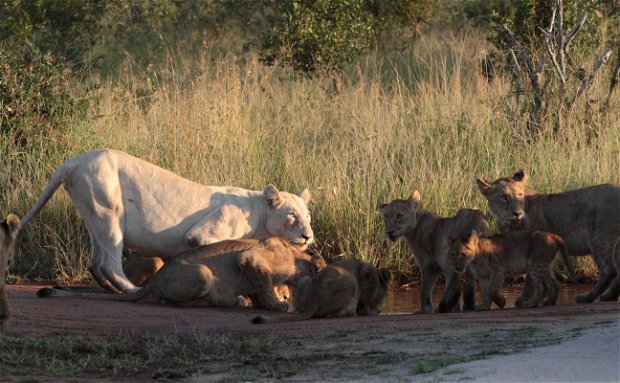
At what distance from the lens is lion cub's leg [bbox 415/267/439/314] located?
10047 mm

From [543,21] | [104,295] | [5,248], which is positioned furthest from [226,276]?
[543,21]

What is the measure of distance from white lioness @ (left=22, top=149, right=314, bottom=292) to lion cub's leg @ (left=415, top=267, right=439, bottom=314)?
1433mm

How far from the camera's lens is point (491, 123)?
14.9 meters

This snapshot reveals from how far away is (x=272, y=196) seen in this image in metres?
11.2

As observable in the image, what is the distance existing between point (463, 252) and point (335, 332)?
5.84 feet

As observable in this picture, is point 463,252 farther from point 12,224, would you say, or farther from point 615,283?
point 12,224

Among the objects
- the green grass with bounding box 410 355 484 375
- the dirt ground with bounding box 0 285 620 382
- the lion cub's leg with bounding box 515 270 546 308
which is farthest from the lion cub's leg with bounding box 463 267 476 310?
the green grass with bounding box 410 355 484 375

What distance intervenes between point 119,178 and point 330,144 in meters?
3.74

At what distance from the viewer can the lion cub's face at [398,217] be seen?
1047cm

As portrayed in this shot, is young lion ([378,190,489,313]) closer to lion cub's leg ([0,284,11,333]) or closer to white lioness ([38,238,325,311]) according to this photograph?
white lioness ([38,238,325,311])

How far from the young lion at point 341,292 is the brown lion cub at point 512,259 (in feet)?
2.45

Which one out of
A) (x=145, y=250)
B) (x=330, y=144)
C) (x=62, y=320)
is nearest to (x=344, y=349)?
(x=62, y=320)

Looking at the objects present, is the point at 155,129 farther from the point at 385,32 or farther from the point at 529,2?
the point at 385,32

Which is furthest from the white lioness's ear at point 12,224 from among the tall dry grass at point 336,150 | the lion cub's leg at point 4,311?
the tall dry grass at point 336,150
